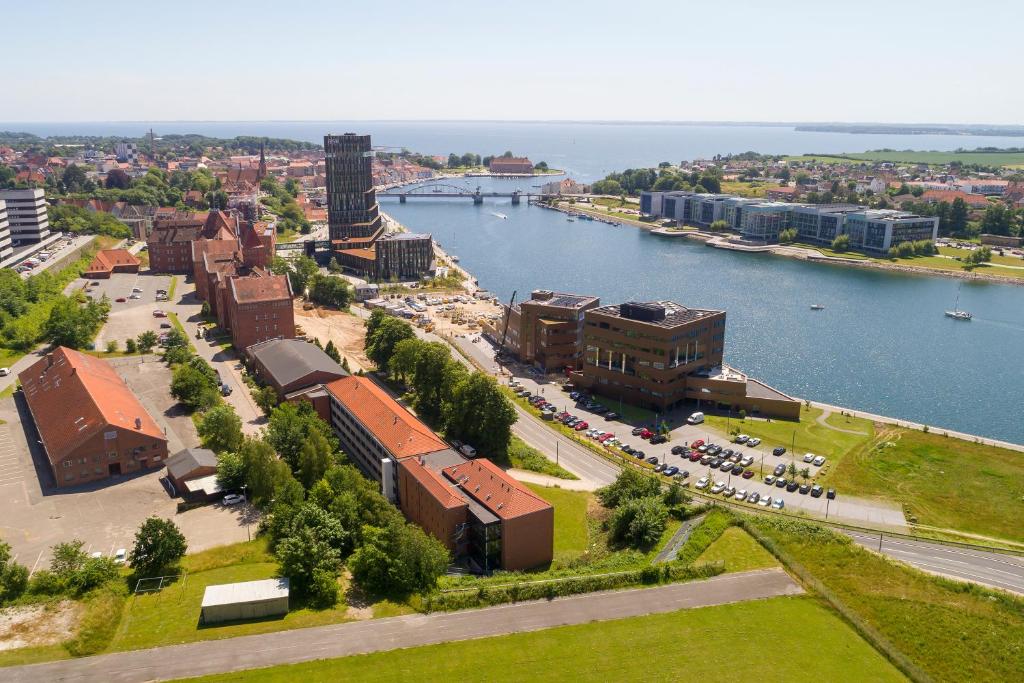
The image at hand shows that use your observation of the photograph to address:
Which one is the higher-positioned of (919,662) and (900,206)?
(900,206)

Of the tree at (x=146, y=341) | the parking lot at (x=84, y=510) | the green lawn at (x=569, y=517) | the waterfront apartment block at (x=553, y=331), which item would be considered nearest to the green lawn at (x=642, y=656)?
the green lawn at (x=569, y=517)

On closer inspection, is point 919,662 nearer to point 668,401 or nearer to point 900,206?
point 668,401

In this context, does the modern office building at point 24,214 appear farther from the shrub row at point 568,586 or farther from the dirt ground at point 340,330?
the shrub row at point 568,586

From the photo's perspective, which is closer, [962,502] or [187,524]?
[187,524]

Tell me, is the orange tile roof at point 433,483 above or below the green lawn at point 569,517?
above

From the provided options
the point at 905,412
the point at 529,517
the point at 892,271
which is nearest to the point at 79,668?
the point at 529,517
